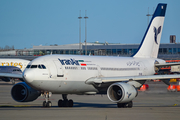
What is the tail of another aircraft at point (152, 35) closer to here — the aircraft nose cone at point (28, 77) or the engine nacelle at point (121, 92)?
the engine nacelle at point (121, 92)

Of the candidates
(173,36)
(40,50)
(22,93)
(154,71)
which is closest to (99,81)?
(22,93)

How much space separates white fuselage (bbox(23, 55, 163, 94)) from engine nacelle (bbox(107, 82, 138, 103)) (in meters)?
1.75

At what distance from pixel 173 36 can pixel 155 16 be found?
277 feet

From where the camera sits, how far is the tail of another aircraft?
2881 cm

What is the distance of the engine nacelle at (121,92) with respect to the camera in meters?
19.5

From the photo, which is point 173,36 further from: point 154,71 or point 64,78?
point 64,78

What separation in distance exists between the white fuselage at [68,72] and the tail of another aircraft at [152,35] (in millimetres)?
4357

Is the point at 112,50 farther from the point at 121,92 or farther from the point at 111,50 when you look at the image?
the point at 121,92

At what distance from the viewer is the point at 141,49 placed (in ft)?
94.9

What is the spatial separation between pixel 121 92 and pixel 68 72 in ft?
12.2

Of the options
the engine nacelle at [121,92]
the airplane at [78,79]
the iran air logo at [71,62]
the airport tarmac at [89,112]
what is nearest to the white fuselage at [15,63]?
the airplane at [78,79]

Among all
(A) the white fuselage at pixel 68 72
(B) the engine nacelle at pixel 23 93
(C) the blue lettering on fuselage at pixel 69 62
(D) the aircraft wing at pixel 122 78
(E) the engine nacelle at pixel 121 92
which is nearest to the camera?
(A) the white fuselage at pixel 68 72

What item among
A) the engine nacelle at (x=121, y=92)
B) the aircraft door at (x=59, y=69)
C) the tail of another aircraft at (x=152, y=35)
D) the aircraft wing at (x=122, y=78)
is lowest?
the engine nacelle at (x=121, y=92)

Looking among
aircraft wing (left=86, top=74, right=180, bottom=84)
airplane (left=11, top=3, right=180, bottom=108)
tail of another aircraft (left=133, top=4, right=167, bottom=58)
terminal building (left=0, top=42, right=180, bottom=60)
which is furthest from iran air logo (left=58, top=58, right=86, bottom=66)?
terminal building (left=0, top=42, right=180, bottom=60)
